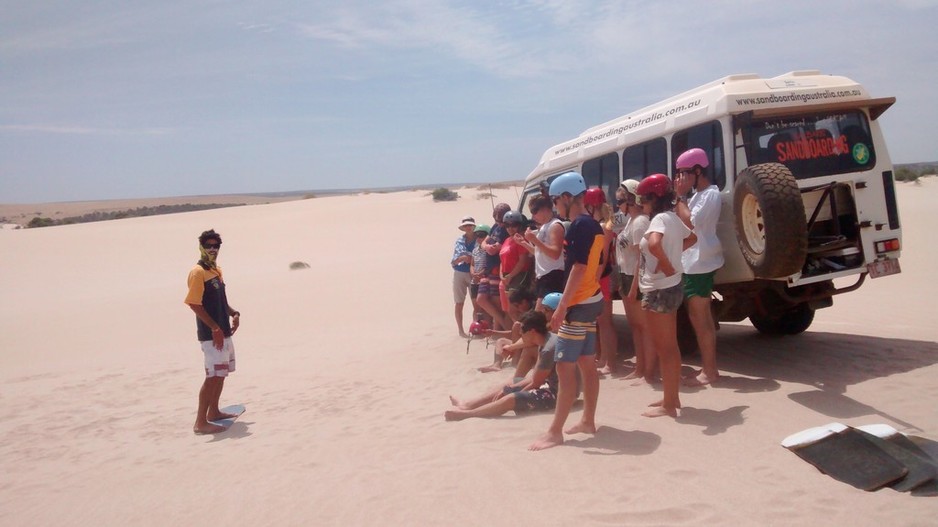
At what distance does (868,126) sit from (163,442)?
23.6 feet

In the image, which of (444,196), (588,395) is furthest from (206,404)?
(444,196)

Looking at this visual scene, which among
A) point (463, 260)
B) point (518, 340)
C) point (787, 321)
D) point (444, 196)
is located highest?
point (444, 196)

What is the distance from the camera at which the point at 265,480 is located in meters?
5.27

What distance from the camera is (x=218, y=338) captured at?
6715 millimetres

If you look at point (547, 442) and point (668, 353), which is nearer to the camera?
point (547, 442)

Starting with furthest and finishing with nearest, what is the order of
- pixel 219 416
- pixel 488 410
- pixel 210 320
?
1. pixel 219 416
2. pixel 210 320
3. pixel 488 410

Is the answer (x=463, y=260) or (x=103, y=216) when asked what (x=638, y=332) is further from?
(x=103, y=216)

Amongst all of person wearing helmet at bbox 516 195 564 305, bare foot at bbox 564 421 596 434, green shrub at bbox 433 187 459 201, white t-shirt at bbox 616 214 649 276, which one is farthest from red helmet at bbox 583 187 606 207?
green shrub at bbox 433 187 459 201

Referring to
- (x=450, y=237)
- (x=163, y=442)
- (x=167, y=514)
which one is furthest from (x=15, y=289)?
(x=167, y=514)

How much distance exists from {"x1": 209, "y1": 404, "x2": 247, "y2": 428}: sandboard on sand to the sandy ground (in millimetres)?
87

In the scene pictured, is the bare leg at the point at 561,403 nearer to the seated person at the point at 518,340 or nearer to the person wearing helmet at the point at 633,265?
the seated person at the point at 518,340

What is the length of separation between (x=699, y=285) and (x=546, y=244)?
60.5 inches

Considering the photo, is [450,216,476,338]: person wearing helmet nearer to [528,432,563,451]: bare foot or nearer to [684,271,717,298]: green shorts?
[684,271,717,298]: green shorts

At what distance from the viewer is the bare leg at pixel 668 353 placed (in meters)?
5.38
